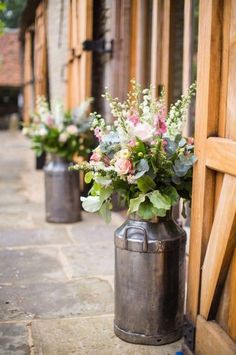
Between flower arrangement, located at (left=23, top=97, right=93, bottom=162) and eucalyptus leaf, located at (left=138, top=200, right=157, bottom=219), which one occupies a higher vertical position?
eucalyptus leaf, located at (left=138, top=200, right=157, bottom=219)

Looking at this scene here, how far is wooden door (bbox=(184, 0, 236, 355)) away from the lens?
2.28 meters

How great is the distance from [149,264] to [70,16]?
16.5 feet

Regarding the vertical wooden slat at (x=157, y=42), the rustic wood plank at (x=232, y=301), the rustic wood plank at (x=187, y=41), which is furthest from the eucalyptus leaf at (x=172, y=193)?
the vertical wooden slat at (x=157, y=42)

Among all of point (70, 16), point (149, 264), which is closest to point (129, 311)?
point (149, 264)

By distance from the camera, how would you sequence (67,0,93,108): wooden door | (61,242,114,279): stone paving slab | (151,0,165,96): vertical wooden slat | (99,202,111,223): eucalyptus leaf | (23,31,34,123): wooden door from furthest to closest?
(23,31,34,123): wooden door, (67,0,93,108): wooden door, (151,0,165,96): vertical wooden slat, (61,242,114,279): stone paving slab, (99,202,111,223): eucalyptus leaf

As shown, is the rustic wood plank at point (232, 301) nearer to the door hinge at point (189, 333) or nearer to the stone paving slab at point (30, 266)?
the door hinge at point (189, 333)

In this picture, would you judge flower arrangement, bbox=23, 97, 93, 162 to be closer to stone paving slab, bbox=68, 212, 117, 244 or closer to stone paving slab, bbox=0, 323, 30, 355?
stone paving slab, bbox=68, 212, 117, 244

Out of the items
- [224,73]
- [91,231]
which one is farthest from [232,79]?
[91,231]

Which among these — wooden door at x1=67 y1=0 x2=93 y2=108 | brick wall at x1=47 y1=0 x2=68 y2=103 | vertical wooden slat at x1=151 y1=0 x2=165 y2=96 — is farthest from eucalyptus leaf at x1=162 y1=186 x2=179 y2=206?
brick wall at x1=47 y1=0 x2=68 y2=103

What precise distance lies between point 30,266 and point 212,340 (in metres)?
2.04

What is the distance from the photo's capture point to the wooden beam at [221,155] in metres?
2.20

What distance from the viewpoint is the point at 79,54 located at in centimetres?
622

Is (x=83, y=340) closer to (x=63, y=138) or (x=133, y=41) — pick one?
(x=63, y=138)

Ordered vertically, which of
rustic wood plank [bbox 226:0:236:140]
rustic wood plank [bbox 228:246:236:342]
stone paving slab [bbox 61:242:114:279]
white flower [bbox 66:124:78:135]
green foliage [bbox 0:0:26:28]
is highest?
green foliage [bbox 0:0:26:28]
